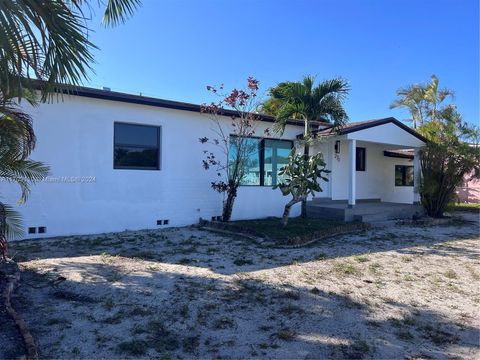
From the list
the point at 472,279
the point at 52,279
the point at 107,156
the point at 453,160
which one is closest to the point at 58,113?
the point at 107,156

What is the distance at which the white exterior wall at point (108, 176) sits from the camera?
8.88 m

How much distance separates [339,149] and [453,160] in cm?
420

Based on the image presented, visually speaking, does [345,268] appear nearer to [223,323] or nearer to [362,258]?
[362,258]

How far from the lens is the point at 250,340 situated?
383 centimetres

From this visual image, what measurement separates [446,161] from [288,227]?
807 cm

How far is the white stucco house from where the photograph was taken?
29.3ft

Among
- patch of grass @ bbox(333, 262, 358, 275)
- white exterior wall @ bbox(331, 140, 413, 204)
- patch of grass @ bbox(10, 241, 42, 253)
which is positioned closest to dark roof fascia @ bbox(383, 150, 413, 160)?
white exterior wall @ bbox(331, 140, 413, 204)

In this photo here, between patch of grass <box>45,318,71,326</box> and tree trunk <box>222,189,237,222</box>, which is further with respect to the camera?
tree trunk <box>222,189,237,222</box>

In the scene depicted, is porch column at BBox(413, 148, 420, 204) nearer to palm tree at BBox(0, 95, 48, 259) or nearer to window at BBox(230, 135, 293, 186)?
window at BBox(230, 135, 293, 186)

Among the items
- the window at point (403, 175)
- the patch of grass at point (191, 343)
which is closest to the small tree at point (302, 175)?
the patch of grass at point (191, 343)

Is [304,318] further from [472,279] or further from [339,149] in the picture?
[339,149]

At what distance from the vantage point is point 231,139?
11922 millimetres

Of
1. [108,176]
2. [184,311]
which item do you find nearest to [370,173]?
[108,176]

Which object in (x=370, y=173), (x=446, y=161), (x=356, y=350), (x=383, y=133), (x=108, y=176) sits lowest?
(x=356, y=350)
